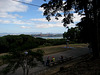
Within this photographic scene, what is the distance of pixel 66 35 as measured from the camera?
1977 inches

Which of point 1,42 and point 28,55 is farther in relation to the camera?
point 1,42

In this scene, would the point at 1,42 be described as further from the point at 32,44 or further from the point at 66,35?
the point at 66,35

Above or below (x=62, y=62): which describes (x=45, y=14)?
above

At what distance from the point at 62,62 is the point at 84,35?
15.4 ft

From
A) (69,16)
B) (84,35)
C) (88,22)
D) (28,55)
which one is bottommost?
(28,55)

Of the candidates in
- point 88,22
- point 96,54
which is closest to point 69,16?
point 88,22

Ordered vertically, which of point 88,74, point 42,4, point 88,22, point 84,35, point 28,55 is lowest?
point 88,74

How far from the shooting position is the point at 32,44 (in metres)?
25.6

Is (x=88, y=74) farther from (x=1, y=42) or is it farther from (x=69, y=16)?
(x=1, y=42)

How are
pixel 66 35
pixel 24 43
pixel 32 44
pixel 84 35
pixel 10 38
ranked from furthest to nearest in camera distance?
pixel 66 35 < pixel 32 44 < pixel 24 43 < pixel 10 38 < pixel 84 35

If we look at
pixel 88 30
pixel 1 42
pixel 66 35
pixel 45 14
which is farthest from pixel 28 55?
pixel 66 35

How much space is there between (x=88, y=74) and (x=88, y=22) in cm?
734

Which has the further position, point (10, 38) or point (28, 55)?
point (10, 38)

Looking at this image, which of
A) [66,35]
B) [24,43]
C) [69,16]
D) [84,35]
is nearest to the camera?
[84,35]
